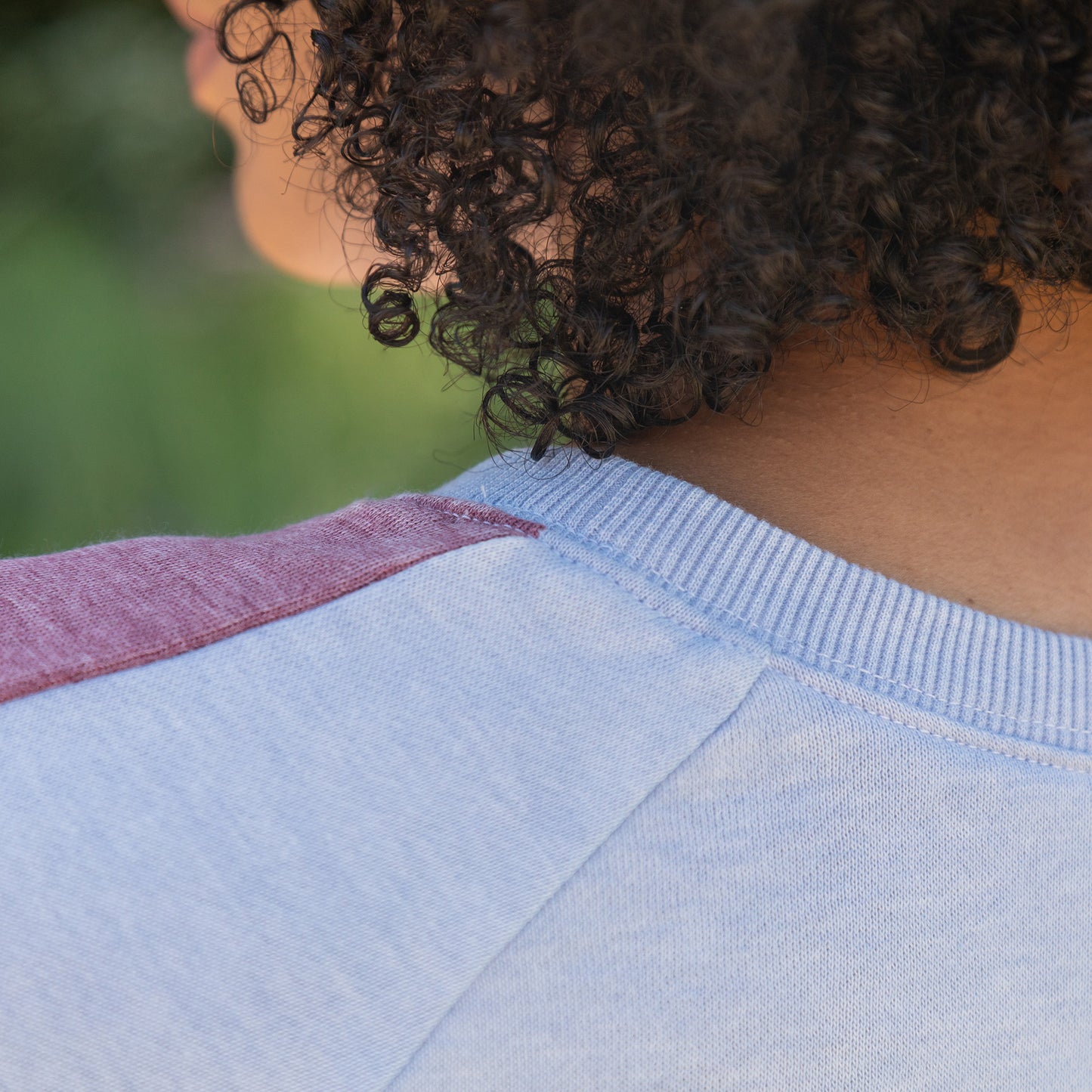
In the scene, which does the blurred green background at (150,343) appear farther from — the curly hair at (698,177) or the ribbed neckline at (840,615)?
the ribbed neckline at (840,615)

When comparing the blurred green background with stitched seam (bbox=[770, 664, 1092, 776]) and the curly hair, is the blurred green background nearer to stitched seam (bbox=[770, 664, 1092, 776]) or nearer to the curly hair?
the curly hair

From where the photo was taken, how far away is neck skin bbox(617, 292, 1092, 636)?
2.36 ft

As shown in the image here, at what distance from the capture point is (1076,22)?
60 centimetres

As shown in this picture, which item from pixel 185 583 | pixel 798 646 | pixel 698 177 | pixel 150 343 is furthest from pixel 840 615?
pixel 150 343

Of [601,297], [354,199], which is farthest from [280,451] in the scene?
[601,297]

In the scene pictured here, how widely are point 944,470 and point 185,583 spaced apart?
1.61ft

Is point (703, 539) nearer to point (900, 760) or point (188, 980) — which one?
point (900, 760)

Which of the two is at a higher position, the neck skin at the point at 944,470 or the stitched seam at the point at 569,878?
the neck skin at the point at 944,470

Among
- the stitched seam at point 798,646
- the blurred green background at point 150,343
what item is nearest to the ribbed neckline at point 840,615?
the stitched seam at point 798,646

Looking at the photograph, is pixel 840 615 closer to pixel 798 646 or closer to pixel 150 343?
pixel 798 646

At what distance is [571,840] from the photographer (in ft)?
1.90

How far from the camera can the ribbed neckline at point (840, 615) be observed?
0.65 meters

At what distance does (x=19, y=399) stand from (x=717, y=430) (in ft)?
6.18

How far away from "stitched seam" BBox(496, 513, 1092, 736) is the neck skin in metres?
0.09
